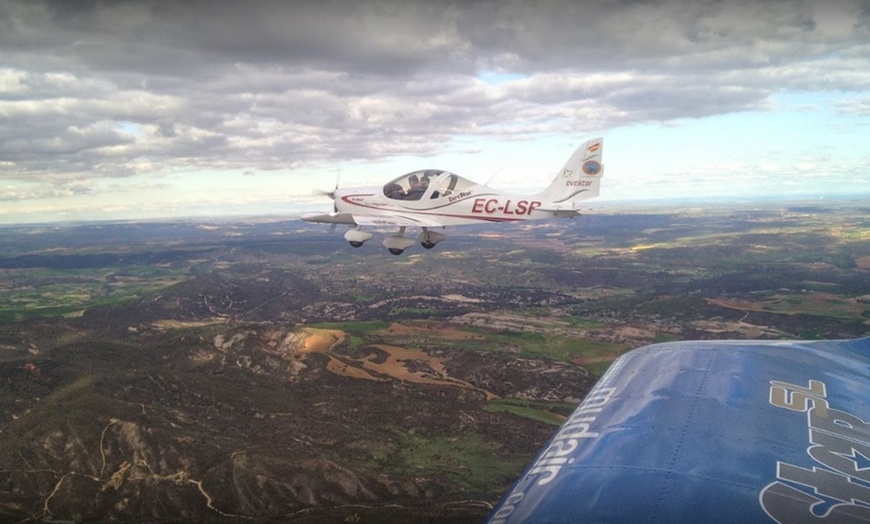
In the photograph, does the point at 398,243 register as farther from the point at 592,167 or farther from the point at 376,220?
the point at 592,167

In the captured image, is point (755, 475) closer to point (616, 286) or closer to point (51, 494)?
point (51, 494)

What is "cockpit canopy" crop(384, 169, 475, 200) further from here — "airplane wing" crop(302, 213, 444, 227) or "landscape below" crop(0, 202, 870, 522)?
"landscape below" crop(0, 202, 870, 522)

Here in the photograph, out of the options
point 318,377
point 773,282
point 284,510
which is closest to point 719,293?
point 773,282

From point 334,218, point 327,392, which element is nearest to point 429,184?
point 334,218

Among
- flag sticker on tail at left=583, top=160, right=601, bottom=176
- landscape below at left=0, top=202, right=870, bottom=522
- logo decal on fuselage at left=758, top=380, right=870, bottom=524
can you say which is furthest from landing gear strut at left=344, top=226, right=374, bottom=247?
landscape below at left=0, top=202, right=870, bottom=522

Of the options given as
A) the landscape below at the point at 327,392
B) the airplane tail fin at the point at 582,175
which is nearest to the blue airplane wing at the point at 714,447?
the airplane tail fin at the point at 582,175

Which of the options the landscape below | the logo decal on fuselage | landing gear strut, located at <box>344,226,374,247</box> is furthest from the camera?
the landscape below

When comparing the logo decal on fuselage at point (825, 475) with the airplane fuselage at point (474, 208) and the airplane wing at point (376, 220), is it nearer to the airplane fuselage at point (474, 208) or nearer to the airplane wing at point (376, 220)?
the airplane fuselage at point (474, 208)
